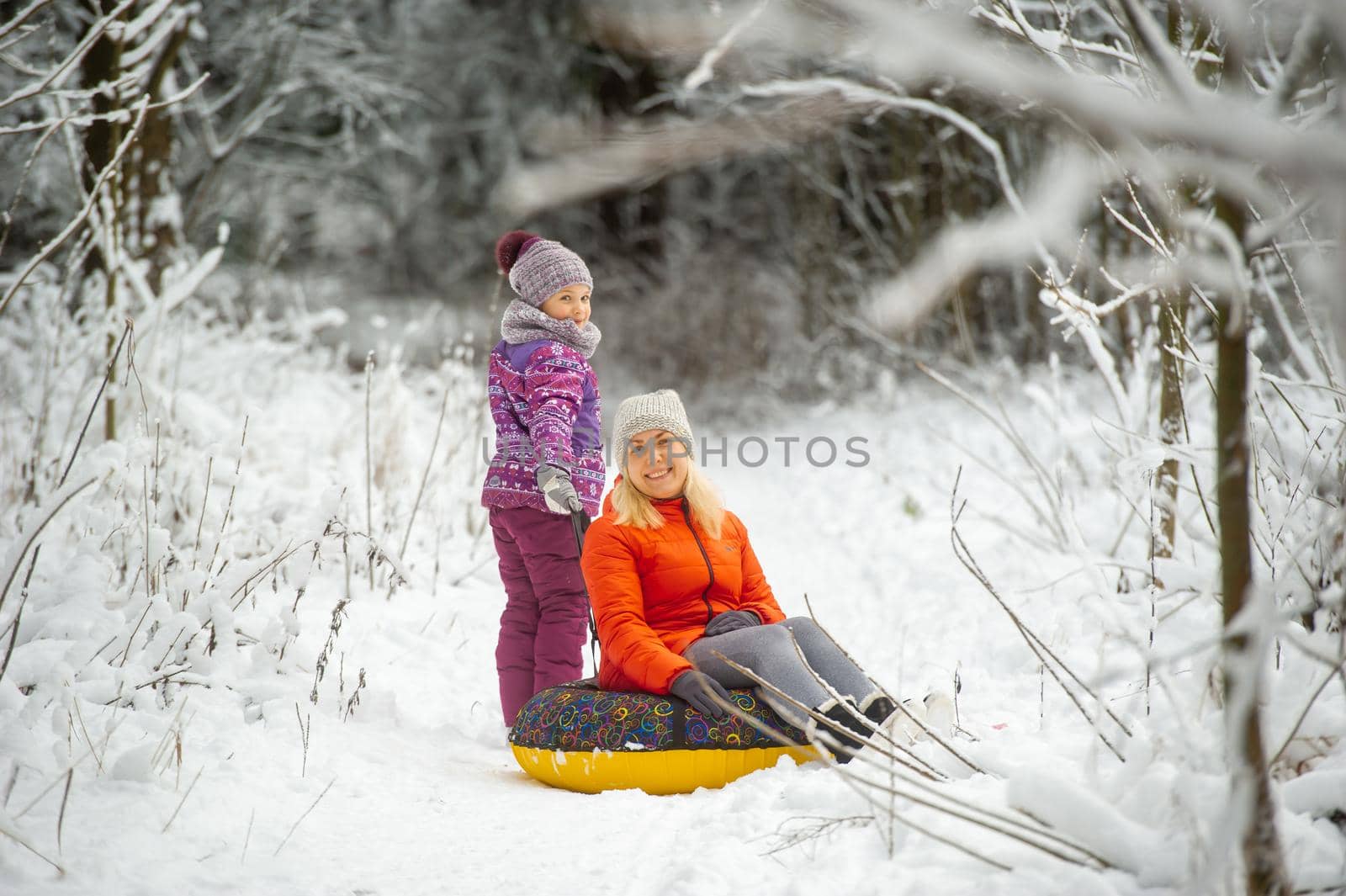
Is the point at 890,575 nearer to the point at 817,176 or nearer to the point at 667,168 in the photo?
the point at 667,168

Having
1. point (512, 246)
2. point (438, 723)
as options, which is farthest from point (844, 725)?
point (512, 246)

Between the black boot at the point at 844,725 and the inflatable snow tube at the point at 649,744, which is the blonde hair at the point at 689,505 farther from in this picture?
the black boot at the point at 844,725

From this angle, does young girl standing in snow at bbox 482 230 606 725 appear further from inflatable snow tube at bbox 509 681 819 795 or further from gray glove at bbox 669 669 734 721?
gray glove at bbox 669 669 734 721

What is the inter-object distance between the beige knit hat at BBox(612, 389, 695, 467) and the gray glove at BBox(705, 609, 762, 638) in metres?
0.53

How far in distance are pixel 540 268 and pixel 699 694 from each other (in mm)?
1604

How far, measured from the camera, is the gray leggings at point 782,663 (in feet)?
8.97

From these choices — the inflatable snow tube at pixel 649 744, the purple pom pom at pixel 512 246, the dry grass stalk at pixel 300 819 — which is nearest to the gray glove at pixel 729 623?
the inflatable snow tube at pixel 649 744

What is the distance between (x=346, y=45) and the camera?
29.5ft

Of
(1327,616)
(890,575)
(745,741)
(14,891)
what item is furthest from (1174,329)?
(14,891)

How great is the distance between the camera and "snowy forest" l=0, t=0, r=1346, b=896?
1236 mm

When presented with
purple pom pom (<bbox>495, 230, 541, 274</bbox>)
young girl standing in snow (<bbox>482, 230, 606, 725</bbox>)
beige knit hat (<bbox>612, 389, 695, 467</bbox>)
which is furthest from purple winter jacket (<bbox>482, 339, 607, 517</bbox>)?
purple pom pom (<bbox>495, 230, 541, 274</bbox>)

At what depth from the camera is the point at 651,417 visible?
3.08m

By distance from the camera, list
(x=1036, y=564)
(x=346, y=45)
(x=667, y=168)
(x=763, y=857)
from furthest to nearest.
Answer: (x=346, y=45)
(x=1036, y=564)
(x=763, y=857)
(x=667, y=168)

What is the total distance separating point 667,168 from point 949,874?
1.36m
